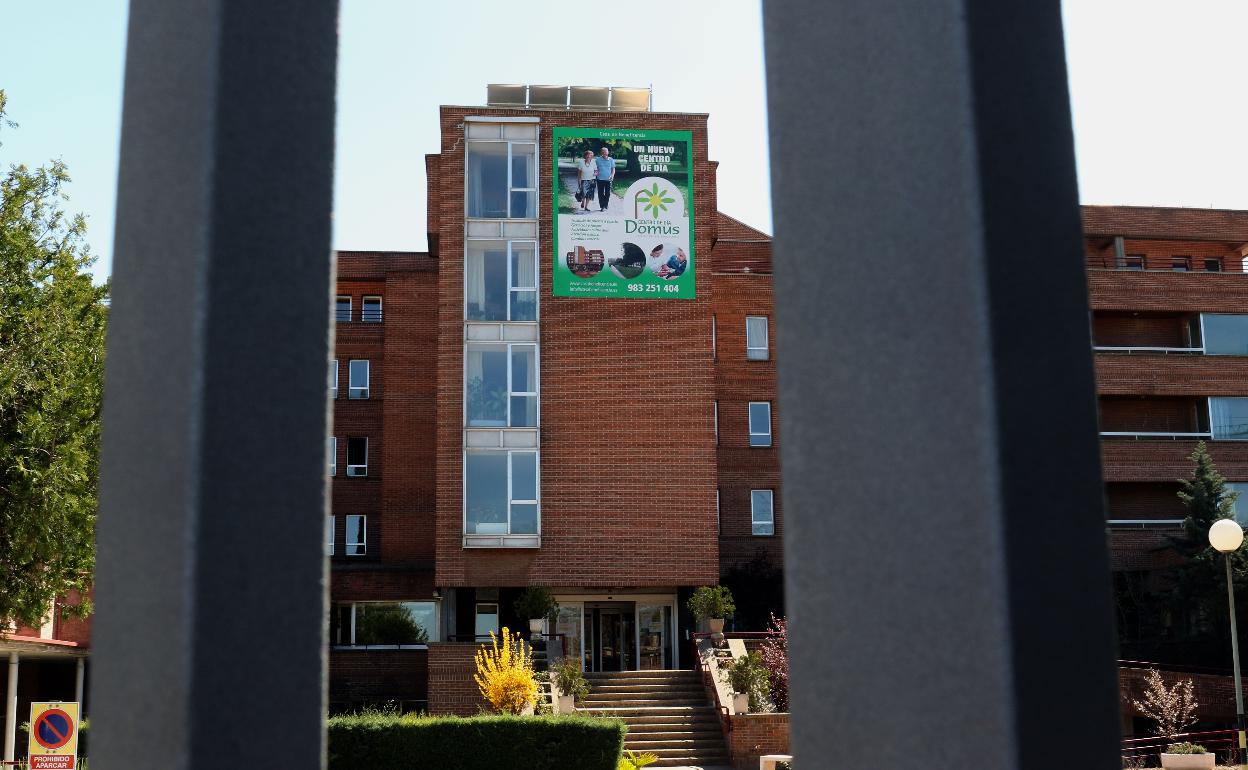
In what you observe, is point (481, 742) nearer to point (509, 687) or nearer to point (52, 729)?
point (509, 687)

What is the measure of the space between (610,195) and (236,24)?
3264 cm

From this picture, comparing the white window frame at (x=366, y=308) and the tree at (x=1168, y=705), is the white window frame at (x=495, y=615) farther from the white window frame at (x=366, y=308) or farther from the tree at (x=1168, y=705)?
the tree at (x=1168, y=705)

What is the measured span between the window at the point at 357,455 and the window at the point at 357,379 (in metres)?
1.63

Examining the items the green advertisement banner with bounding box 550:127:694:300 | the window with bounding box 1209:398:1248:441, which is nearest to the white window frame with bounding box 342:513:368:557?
the green advertisement banner with bounding box 550:127:694:300

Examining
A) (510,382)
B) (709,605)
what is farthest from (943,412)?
(510,382)

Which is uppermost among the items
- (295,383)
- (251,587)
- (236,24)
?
(236,24)

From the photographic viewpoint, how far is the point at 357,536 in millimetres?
44562

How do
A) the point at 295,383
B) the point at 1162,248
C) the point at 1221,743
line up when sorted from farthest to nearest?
the point at 1162,248 < the point at 1221,743 < the point at 295,383

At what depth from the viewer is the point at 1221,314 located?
4475 cm

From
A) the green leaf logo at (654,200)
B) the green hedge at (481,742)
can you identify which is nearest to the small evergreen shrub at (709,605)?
the green leaf logo at (654,200)

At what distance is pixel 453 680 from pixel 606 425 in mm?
8192

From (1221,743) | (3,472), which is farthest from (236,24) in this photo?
(1221,743)

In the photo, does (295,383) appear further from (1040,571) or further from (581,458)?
(581,458)

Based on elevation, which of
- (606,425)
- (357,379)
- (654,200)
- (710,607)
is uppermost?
(654,200)
